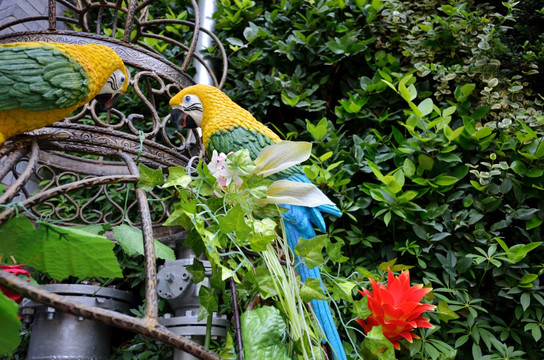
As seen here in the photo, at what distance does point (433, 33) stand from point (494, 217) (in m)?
0.51

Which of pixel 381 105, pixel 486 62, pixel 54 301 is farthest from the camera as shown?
pixel 381 105

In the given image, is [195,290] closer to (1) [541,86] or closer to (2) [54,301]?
(2) [54,301]

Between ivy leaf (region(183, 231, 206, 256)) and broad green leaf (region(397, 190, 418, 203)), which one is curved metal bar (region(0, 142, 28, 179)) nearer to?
ivy leaf (region(183, 231, 206, 256))

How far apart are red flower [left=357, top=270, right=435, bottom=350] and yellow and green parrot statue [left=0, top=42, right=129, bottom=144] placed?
1.96ft

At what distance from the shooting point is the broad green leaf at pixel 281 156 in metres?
0.62

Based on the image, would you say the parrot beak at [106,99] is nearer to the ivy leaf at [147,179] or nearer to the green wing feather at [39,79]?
the green wing feather at [39,79]

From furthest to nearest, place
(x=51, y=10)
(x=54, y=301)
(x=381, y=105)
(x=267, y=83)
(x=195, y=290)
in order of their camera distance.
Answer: (x=267, y=83)
(x=381, y=105)
(x=195, y=290)
(x=51, y=10)
(x=54, y=301)

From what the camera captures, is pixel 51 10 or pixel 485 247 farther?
pixel 485 247

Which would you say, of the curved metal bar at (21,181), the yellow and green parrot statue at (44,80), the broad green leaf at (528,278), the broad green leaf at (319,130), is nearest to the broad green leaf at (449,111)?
the broad green leaf at (319,130)

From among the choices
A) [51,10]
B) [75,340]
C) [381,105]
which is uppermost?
[51,10]

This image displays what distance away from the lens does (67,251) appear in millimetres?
413

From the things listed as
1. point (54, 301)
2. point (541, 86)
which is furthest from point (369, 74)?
point (54, 301)

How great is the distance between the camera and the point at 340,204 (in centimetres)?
105

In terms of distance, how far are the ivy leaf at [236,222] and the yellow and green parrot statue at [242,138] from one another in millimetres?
208
